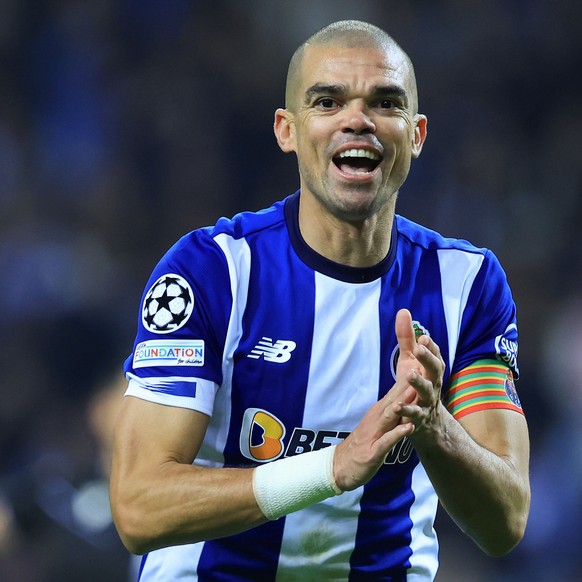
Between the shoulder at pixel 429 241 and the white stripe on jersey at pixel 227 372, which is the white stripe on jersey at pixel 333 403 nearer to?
the white stripe on jersey at pixel 227 372

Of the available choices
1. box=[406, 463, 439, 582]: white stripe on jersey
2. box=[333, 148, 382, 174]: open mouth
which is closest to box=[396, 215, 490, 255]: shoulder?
box=[333, 148, 382, 174]: open mouth

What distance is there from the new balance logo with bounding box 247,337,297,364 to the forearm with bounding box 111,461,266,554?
1.19ft

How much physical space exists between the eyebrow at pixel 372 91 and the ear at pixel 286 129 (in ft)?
0.49

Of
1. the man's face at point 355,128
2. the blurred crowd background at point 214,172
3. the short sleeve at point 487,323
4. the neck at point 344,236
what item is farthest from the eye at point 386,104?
the blurred crowd background at point 214,172

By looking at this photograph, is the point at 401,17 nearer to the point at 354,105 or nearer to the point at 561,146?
the point at 561,146

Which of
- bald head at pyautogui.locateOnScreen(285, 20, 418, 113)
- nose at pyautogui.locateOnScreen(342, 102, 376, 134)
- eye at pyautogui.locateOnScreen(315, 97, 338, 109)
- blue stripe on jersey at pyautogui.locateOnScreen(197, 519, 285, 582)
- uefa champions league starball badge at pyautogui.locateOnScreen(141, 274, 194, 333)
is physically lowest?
blue stripe on jersey at pyautogui.locateOnScreen(197, 519, 285, 582)

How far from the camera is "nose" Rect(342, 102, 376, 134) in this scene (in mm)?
2826

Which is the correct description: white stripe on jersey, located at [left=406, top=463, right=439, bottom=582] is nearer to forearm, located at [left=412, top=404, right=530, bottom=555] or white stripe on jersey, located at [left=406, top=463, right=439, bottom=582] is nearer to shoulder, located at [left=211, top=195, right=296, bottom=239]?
forearm, located at [left=412, top=404, right=530, bottom=555]

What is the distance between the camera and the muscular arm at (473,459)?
236 cm

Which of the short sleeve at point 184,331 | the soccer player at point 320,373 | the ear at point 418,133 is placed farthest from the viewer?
the ear at point 418,133

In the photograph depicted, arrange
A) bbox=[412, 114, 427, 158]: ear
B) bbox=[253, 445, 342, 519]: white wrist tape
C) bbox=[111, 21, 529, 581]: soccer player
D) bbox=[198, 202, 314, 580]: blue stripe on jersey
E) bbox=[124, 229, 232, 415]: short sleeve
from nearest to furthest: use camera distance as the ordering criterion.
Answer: bbox=[253, 445, 342, 519]: white wrist tape, bbox=[111, 21, 529, 581]: soccer player, bbox=[124, 229, 232, 415]: short sleeve, bbox=[198, 202, 314, 580]: blue stripe on jersey, bbox=[412, 114, 427, 158]: ear

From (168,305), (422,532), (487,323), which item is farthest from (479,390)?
(168,305)

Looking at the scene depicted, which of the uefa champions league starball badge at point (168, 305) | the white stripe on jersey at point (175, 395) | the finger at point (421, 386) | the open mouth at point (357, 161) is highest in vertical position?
the open mouth at point (357, 161)

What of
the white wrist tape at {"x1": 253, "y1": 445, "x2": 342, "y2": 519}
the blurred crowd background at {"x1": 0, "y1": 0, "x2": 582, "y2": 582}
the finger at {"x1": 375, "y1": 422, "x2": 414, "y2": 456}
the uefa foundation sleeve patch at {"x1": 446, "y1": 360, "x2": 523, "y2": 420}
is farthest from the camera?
the blurred crowd background at {"x1": 0, "y1": 0, "x2": 582, "y2": 582}
